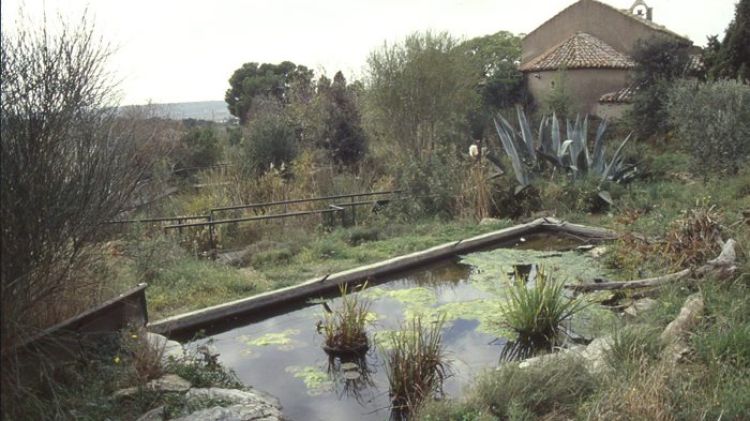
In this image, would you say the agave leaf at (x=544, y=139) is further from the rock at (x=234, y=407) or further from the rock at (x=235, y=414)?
the rock at (x=235, y=414)

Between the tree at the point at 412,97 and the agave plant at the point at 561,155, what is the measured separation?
3.45 m

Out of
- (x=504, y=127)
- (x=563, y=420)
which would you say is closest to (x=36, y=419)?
(x=563, y=420)

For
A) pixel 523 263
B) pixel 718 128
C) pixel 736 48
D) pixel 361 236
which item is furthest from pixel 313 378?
pixel 736 48

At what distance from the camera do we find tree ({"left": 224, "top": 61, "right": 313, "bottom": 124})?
2667 centimetres

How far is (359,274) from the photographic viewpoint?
684 centimetres

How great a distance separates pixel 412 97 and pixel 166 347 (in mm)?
10711

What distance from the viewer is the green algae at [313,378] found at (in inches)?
176

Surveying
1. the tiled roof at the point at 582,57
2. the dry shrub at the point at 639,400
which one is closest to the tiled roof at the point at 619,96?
the tiled roof at the point at 582,57

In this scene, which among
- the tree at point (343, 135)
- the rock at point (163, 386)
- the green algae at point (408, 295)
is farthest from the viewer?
the tree at point (343, 135)

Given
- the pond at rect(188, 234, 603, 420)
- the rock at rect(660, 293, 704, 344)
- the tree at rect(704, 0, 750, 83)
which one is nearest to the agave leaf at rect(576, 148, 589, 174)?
the pond at rect(188, 234, 603, 420)

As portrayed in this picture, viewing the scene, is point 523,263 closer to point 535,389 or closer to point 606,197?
point 606,197

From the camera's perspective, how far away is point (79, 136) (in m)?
4.07

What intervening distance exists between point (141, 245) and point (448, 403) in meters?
4.41

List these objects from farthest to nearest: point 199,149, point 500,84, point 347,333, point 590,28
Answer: point 590,28 → point 500,84 → point 199,149 → point 347,333
